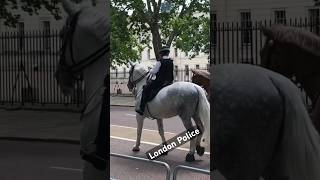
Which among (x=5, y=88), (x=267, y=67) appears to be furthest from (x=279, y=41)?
(x=5, y=88)

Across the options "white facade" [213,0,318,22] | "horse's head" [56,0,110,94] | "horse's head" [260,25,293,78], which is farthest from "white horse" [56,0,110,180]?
"horse's head" [260,25,293,78]

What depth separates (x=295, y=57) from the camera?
141 cm

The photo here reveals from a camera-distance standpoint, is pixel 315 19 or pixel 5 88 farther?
pixel 5 88

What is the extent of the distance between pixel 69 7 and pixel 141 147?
50 cm

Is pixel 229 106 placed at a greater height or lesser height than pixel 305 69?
lesser

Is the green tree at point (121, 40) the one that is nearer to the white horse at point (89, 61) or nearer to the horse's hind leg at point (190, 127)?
the white horse at point (89, 61)

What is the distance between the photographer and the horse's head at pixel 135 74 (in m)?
1.19

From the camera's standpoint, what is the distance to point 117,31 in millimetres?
1229

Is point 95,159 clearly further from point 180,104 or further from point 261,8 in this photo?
point 261,8

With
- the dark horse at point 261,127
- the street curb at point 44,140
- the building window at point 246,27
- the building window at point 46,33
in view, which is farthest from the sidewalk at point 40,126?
the building window at point 246,27

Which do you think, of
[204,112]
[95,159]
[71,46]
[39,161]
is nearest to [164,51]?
[204,112]

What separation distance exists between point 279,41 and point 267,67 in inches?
4.2

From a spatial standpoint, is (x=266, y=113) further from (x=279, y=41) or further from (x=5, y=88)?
(x=5, y=88)

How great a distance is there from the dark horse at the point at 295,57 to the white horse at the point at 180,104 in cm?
25
